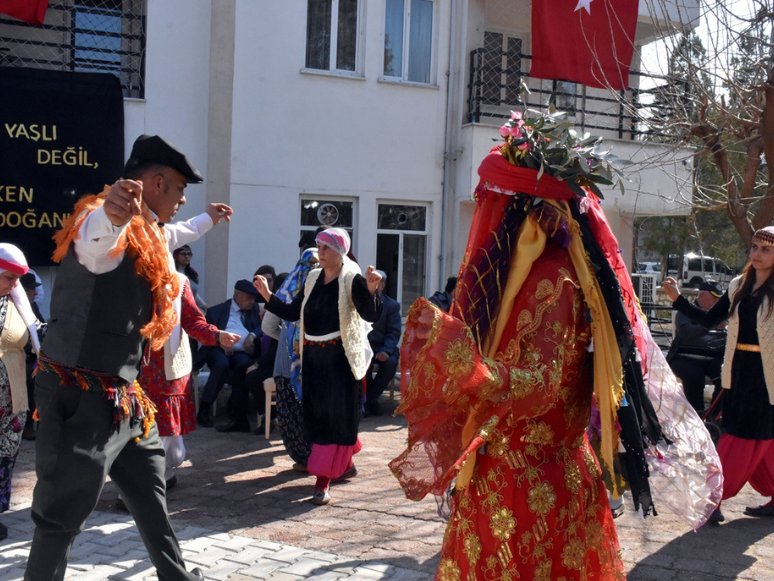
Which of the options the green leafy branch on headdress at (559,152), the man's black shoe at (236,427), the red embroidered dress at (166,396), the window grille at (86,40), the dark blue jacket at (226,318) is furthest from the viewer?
the window grille at (86,40)

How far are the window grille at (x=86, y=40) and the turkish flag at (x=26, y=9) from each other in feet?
1.03

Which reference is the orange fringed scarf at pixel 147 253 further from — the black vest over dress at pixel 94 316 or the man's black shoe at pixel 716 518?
the man's black shoe at pixel 716 518

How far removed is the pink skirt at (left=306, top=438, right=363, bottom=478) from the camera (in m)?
5.83

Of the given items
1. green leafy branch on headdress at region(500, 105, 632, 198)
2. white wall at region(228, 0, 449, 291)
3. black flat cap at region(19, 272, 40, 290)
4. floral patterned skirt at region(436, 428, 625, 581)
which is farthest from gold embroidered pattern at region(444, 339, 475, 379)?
white wall at region(228, 0, 449, 291)

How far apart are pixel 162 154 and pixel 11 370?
255 centimetres

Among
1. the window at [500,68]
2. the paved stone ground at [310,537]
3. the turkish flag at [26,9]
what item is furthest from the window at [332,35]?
the paved stone ground at [310,537]

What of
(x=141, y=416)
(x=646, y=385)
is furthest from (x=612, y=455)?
(x=141, y=416)

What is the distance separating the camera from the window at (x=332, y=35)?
11.8 m

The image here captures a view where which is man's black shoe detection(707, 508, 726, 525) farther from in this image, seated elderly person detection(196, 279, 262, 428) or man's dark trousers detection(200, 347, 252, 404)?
man's dark trousers detection(200, 347, 252, 404)

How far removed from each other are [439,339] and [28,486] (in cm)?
489

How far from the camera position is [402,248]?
12.5m

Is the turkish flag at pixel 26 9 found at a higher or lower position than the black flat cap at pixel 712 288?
higher

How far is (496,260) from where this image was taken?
9.02ft

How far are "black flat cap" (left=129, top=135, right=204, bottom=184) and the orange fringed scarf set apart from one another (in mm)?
230
